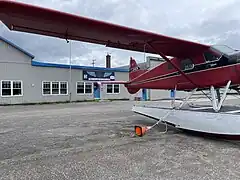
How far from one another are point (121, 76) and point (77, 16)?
820 inches

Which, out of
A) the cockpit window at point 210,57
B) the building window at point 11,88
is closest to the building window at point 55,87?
the building window at point 11,88

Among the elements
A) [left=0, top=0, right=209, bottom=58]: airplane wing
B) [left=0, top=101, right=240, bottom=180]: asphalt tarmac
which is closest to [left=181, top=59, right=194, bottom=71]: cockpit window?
[left=0, top=0, right=209, bottom=58]: airplane wing

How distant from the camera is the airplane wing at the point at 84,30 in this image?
3990 millimetres

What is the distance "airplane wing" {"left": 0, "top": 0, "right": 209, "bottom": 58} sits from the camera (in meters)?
3.99

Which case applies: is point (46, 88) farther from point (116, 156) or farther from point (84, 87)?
point (116, 156)

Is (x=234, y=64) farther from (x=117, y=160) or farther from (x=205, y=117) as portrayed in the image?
(x=117, y=160)

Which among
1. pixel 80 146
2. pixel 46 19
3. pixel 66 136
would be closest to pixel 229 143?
pixel 80 146

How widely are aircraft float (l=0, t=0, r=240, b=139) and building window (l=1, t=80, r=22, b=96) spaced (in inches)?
577

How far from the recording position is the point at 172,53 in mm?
6504

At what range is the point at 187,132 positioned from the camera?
6148 mm

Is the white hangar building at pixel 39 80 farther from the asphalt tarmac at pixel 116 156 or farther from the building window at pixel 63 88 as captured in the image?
the asphalt tarmac at pixel 116 156

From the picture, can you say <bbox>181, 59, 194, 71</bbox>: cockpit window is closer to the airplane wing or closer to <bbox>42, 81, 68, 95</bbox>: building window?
the airplane wing

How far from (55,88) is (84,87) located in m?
3.08

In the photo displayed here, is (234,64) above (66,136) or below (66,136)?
above
